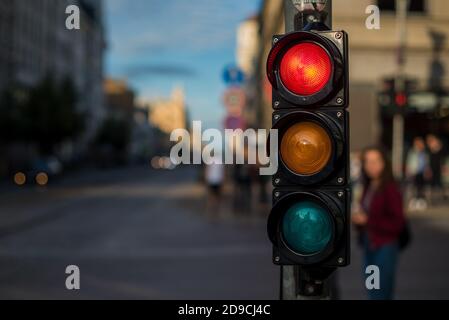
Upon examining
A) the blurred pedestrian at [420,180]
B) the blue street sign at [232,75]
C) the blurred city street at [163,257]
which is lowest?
the blurred city street at [163,257]

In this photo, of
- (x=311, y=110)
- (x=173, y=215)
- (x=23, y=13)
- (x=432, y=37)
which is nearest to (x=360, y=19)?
(x=432, y=37)

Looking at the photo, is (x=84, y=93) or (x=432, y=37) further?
(x=84, y=93)

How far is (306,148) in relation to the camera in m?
2.72

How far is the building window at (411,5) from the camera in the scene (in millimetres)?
20344

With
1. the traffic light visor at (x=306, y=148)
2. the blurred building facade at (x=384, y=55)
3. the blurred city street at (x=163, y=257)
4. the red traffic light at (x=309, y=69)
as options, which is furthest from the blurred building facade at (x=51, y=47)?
the traffic light visor at (x=306, y=148)

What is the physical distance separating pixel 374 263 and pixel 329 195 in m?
3.10

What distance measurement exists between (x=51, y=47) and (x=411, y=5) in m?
52.0

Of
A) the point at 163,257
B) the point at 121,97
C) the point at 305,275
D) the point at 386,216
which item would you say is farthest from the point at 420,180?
the point at 121,97

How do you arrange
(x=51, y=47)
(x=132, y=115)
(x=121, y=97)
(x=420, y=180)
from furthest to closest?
1. (x=132, y=115)
2. (x=121, y=97)
3. (x=51, y=47)
4. (x=420, y=180)

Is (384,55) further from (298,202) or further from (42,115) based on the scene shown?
(42,115)

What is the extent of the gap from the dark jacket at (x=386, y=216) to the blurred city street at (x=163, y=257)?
217cm

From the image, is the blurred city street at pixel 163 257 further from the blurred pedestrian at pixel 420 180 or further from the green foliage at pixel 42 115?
the green foliage at pixel 42 115
